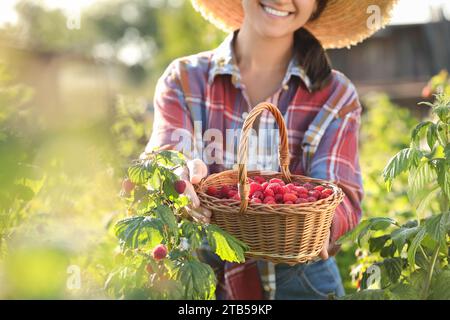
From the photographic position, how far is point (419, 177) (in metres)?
1.62

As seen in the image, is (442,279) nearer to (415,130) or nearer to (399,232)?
(399,232)

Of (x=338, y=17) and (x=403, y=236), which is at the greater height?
(x=338, y=17)

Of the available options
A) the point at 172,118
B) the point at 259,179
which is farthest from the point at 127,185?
the point at 172,118

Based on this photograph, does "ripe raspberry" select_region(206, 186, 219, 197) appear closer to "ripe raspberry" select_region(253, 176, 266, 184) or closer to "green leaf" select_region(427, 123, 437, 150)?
"ripe raspberry" select_region(253, 176, 266, 184)

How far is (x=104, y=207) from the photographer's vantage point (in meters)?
3.16

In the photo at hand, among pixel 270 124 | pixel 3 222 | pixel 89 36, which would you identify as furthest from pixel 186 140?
pixel 89 36

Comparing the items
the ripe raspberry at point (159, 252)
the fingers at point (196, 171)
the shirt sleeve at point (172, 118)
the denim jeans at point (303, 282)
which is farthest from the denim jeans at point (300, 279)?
the ripe raspberry at point (159, 252)

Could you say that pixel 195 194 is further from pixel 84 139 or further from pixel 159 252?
pixel 84 139

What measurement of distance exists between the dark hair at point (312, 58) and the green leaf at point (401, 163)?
73 cm

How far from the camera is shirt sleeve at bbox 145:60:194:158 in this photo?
6.91 ft

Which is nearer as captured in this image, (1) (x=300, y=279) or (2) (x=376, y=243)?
(2) (x=376, y=243)

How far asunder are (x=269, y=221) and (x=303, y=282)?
0.79 metres

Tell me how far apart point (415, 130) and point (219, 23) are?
1.36m

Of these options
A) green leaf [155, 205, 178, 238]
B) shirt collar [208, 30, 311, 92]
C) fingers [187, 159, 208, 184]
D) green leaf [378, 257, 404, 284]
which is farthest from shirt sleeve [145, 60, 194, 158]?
green leaf [378, 257, 404, 284]
